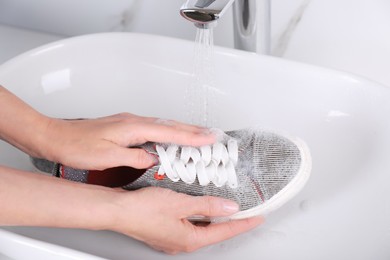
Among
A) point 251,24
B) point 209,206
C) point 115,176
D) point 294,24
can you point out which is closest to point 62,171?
point 115,176

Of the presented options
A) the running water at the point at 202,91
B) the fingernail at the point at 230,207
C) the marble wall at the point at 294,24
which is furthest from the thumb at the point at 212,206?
the marble wall at the point at 294,24

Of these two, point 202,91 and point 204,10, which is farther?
point 202,91

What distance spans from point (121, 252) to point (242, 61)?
0.28 meters

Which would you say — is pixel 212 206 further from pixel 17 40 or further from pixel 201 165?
pixel 17 40

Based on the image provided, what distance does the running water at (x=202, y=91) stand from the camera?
0.77 metres

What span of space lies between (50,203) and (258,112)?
1.00ft

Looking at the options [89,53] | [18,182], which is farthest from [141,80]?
[18,182]

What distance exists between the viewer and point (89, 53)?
84 cm

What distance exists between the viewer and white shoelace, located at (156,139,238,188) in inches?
25.1

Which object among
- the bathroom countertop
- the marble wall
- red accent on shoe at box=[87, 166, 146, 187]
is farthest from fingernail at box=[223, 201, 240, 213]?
the bathroom countertop

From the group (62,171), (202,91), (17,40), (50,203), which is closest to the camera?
(50,203)

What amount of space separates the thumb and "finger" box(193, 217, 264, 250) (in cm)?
1

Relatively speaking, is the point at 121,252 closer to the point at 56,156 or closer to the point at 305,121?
the point at 56,156

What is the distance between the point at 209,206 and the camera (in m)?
0.64
